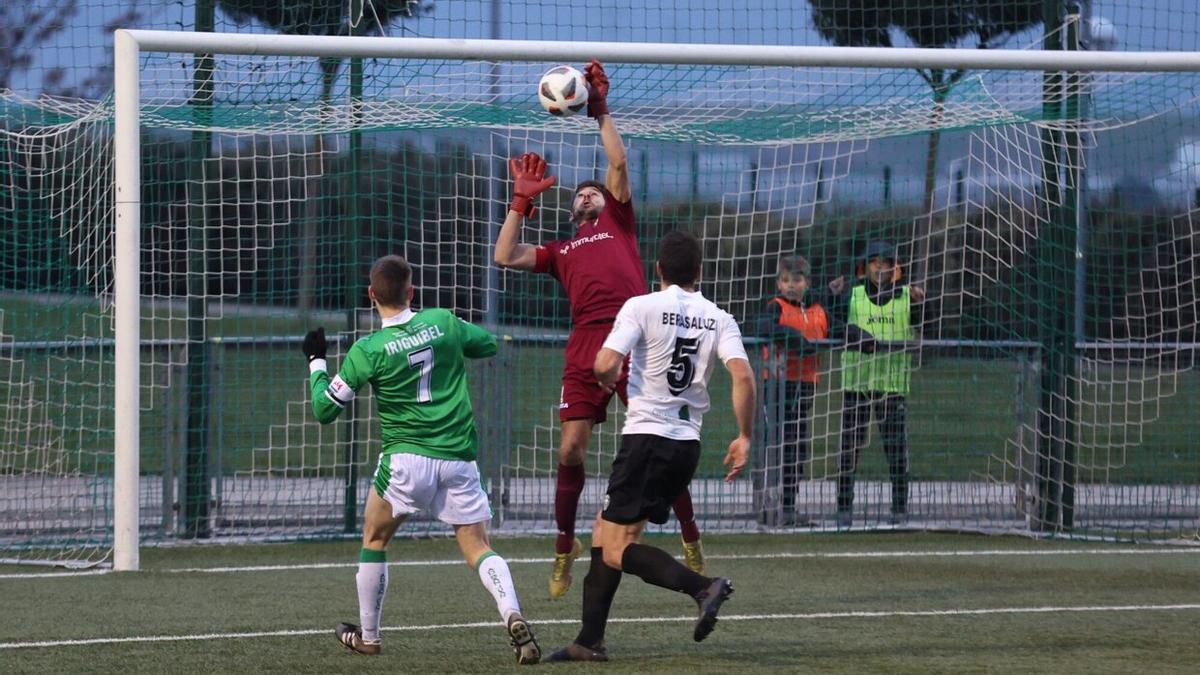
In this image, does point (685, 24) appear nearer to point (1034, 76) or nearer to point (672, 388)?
point (1034, 76)

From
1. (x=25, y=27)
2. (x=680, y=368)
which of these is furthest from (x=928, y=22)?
(x=680, y=368)

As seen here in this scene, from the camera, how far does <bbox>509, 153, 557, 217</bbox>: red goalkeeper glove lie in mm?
7367

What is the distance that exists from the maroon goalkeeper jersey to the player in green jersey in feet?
5.19

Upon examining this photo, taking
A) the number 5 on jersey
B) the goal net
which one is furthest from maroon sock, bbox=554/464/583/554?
the goal net

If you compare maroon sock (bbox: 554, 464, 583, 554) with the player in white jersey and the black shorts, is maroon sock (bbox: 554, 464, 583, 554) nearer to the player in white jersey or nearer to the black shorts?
the player in white jersey

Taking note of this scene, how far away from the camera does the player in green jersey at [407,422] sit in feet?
21.1

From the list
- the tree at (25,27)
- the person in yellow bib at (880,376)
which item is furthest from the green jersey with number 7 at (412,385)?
the person in yellow bib at (880,376)

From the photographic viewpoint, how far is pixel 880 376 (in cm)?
1186

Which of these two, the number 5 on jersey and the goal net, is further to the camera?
the goal net

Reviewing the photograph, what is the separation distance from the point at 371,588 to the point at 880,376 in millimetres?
6163

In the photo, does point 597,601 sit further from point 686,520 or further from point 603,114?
point 603,114

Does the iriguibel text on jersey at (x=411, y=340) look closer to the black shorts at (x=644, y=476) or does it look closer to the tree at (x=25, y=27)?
the black shorts at (x=644, y=476)

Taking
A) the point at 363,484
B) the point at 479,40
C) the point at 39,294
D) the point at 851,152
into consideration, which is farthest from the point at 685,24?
the point at 39,294

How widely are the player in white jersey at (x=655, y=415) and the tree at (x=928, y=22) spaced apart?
642cm
